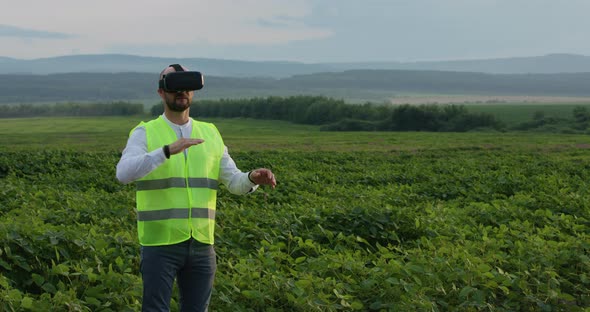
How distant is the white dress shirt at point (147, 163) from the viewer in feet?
13.4

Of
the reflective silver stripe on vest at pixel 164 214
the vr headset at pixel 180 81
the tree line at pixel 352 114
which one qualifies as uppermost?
the vr headset at pixel 180 81

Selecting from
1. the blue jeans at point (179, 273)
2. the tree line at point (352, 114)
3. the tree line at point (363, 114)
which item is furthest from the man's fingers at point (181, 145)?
the tree line at point (352, 114)

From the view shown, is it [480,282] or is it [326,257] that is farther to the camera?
[326,257]

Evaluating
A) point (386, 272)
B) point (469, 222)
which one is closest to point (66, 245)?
point (386, 272)

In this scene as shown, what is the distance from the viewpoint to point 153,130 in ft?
14.6

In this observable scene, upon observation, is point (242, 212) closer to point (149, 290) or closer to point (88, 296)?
point (88, 296)

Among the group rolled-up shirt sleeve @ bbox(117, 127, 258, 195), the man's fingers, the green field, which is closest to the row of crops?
the green field

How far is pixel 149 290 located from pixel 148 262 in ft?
0.61

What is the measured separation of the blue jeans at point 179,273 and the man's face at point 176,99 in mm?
913

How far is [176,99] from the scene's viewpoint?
14.4 ft

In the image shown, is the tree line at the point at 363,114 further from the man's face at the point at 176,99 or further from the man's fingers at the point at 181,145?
the man's fingers at the point at 181,145

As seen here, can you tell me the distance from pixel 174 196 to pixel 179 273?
0.58 m

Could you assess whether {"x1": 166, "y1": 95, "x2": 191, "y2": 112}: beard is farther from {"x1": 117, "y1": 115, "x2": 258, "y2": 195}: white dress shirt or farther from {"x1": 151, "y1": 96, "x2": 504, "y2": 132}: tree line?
{"x1": 151, "y1": 96, "x2": 504, "y2": 132}: tree line

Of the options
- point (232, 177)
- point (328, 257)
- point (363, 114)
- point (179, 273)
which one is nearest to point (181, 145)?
point (232, 177)
